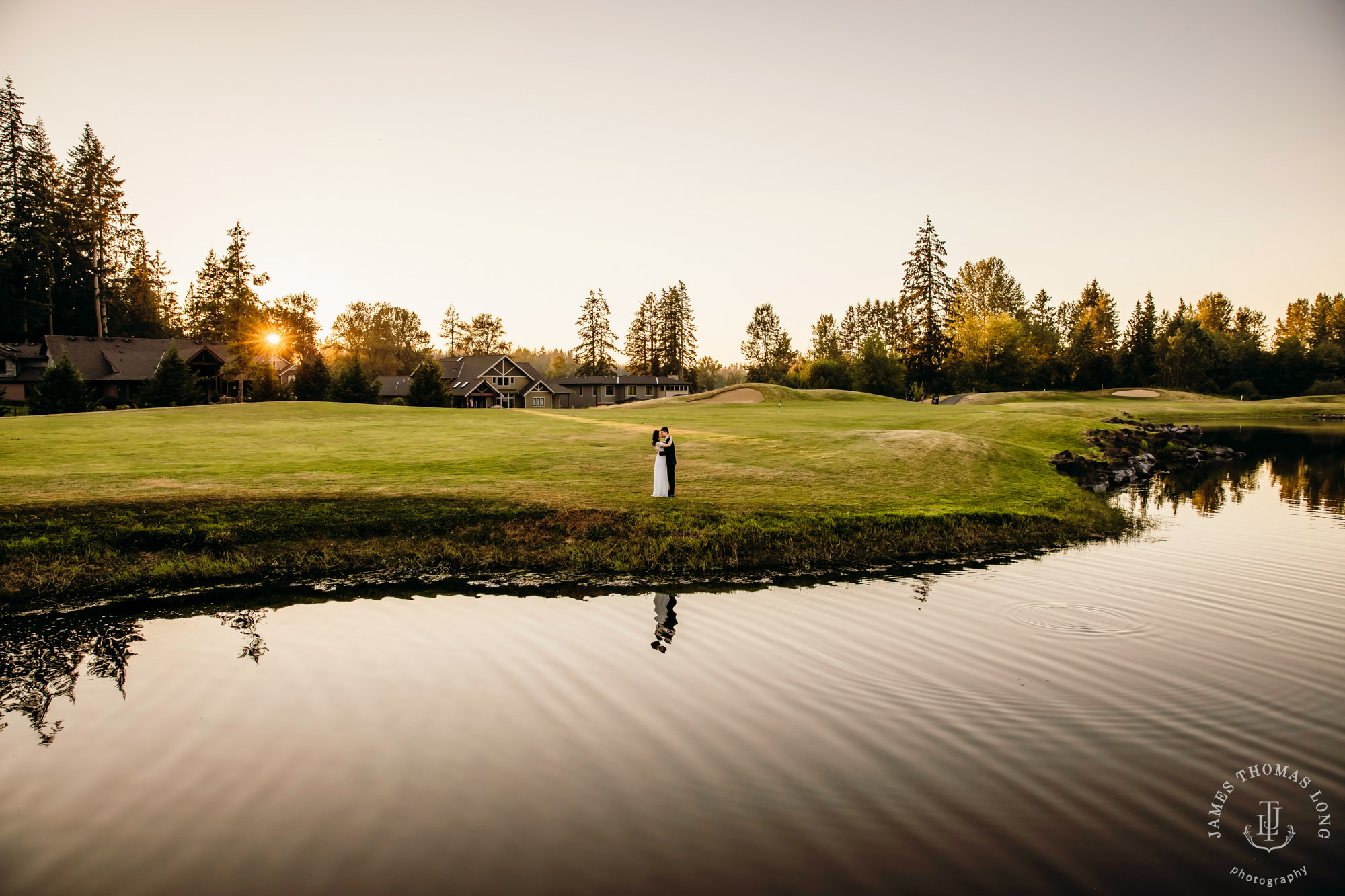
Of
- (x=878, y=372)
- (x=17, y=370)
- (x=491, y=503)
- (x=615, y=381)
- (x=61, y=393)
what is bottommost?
(x=491, y=503)

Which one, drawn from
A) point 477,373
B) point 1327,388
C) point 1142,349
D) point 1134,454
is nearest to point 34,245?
point 477,373

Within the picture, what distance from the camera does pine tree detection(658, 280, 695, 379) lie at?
138 m

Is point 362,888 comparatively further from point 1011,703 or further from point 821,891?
point 1011,703

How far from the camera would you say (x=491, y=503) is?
17.4m

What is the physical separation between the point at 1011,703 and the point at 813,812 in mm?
3430

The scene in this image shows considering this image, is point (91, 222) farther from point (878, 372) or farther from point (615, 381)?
point (878, 372)

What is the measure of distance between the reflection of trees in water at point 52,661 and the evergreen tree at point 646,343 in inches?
5016

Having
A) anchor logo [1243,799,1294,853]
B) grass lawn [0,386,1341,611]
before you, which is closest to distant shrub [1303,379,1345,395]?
grass lawn [0,386,1341,611]

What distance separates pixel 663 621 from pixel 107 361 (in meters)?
83.4

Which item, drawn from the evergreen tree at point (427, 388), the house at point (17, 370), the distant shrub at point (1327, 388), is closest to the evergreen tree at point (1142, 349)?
the distant shrub at point (1327, 388)

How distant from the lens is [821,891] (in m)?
5.41

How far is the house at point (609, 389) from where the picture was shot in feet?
393

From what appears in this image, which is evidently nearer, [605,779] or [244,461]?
[605,779]

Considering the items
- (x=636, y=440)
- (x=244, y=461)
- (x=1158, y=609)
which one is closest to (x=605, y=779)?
(x=1158, y=609)
